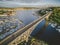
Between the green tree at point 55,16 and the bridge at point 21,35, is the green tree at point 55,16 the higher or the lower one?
the higher one

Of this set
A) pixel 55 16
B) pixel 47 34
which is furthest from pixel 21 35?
pixel 55 16

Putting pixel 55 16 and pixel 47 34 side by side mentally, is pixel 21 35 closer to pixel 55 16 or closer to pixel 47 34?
pixel 47 34

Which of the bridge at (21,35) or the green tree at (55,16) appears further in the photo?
the green tree at (55,16)

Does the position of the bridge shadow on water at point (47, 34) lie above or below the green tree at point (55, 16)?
below

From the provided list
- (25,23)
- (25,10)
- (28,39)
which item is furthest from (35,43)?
(25,10)

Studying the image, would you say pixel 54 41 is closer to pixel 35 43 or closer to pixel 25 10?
pixel 35 43
